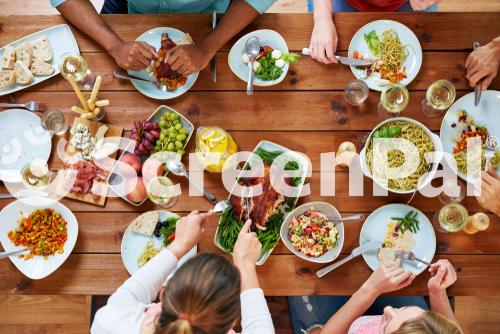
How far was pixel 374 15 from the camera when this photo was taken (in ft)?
6.48

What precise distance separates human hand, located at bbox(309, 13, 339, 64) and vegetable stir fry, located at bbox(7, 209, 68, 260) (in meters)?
1.31

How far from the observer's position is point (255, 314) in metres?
1.60

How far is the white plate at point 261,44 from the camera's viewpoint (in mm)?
1908

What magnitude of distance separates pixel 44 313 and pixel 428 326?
223 cm

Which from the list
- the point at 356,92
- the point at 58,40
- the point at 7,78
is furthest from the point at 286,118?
the point at 7,78

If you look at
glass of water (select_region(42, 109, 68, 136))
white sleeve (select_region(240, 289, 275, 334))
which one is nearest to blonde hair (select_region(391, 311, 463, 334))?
white sleeve (select_region(240, 289, 275, 334))

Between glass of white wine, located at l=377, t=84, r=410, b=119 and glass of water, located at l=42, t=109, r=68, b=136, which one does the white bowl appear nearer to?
glass of white wine, located at l=377, t=84, r=410, b=119

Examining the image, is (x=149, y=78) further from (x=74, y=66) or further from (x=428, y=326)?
(x=428, y=326)

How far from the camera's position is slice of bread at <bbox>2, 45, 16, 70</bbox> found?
6.21ft

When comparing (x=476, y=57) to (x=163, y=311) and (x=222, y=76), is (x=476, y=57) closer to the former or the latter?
(x=222, y=76)

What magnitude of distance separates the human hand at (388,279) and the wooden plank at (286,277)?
0.22 ft

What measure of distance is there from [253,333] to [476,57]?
1.48 meters

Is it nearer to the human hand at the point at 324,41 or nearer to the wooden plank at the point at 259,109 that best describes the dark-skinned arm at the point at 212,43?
the wooden plank at the point at 259,109

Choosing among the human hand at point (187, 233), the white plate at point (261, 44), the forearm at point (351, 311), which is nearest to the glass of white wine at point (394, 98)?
the white plate at point (261, 44)
